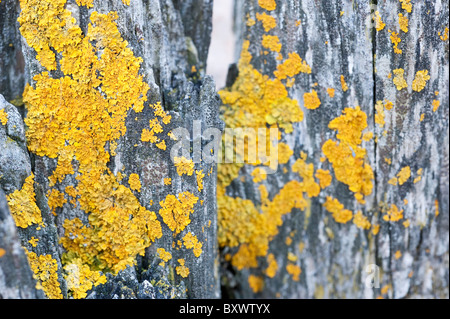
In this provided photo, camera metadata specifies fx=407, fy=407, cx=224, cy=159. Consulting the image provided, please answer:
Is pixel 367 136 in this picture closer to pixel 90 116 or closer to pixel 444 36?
pixel 444 36

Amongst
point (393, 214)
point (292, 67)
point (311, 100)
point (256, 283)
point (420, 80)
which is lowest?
point (256, 283)

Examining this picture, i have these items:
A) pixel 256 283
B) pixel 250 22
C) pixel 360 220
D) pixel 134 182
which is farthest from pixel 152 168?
pixel 360 220

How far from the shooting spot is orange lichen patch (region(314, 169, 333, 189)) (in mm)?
2678

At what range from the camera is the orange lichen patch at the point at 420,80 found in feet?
8.18

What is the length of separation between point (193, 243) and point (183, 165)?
0.46 m

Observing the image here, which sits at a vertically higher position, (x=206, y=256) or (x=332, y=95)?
(x=332, y=95)

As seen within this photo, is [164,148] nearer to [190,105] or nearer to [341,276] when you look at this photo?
[190,105]

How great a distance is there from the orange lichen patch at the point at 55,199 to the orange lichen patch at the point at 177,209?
55 cm

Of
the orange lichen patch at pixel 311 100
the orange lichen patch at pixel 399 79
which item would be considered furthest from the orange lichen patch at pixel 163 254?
the orange lichen patch at pixel 399 79

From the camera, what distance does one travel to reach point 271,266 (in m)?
2.88

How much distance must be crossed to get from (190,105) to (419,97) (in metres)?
1.43

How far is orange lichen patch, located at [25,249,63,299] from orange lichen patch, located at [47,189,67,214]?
1.01ft

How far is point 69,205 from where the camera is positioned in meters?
2.27
